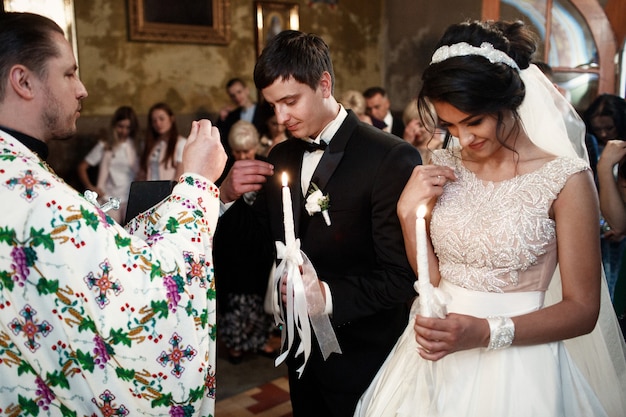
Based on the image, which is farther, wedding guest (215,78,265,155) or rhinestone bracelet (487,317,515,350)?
wedding guest (215,78,265,155)

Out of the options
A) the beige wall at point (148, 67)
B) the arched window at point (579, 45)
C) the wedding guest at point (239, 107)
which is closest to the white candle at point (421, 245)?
the arched window at point (579, 45)

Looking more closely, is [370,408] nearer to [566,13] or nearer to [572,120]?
[572,120]

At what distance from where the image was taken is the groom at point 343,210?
1.84 metres

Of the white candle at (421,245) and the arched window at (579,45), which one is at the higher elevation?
the arched window at (579,45)

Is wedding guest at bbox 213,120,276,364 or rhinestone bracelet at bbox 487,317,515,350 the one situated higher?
rhinestone bracelet at bbox 487,317,515,350

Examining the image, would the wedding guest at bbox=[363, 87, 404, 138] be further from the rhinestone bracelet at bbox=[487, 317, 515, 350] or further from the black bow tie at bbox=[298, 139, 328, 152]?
the rhinestone bracelet at bbox=[487, 317, 515, 350]

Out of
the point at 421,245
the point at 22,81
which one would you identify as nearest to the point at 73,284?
the point at 22,81

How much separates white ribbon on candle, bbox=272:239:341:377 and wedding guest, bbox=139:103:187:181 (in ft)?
12.5

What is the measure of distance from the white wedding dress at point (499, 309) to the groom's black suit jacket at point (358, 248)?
7.1 inches

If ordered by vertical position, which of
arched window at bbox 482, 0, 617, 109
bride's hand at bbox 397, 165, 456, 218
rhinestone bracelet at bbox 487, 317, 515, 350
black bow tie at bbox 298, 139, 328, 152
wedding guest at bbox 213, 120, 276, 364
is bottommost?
wedding guest at bbox 213, 120, 276, 364

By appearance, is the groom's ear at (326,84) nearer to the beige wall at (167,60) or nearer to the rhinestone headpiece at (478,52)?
the rhinestone headpiece at (478,52)

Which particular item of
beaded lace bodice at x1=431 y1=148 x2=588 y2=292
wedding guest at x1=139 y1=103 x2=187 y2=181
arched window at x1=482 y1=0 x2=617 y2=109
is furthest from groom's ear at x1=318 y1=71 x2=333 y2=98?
wedding guest at x1=139 y1=103 x2=187 y2=181

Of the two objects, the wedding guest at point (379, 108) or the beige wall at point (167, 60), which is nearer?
the wedding guest at point (379, 108)

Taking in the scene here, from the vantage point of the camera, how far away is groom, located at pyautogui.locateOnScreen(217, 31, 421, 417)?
184 cm
